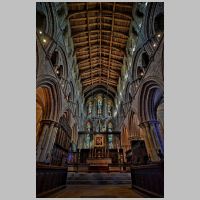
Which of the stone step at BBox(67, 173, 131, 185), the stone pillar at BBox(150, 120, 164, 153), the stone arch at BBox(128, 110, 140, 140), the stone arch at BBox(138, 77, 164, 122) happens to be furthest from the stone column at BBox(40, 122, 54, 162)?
the stone arch at BBox(128, 110, 140, 140)

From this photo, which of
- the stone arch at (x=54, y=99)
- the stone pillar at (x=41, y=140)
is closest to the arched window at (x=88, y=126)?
the stone arch at (x=54, y=99)

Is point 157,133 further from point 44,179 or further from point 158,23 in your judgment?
point 44,179

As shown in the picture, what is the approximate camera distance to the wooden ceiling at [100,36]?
12.2 m

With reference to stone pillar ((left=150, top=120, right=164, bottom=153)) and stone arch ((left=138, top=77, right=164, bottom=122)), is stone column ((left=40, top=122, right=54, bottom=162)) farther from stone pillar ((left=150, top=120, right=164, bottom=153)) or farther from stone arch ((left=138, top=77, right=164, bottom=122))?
stone pillar ((left=150, top=120, right=164, bottom=153))

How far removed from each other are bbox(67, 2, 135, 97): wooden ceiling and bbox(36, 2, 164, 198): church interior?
73 millimetres

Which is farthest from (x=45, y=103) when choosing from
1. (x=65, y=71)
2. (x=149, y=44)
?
(x=149, y=44)

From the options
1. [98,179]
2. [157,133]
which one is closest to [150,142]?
[157,133]

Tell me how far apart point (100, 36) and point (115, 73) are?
18.7 feet

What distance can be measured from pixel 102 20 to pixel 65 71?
5.83 meters

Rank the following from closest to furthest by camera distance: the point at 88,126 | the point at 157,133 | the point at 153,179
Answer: the point at 153,179, the point at 157,133, the point at 88,126

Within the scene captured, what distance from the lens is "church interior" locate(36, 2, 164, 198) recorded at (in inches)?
209

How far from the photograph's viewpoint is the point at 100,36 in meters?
15.0

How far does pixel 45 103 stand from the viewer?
Result: 10.2 m

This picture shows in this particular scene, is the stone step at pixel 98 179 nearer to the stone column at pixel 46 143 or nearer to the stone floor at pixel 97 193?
the stone column at pixel 46 143
